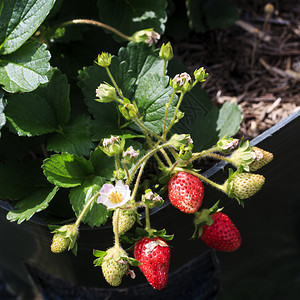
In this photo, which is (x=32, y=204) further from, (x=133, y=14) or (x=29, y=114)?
(x=133, y=14)

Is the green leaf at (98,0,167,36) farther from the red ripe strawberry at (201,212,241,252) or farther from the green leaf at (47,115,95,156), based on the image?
the red ripe strawberry at (201,212,241,252)

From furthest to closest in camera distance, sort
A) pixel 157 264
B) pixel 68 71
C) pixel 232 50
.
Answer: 1. pixel 232 50
2. pixel 68 71
3. pixel 157 264

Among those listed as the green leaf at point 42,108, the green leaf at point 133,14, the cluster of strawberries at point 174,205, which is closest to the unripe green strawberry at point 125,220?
the cluster of strawberries at point 174,205

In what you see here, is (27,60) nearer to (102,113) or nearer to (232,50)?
(102,113)

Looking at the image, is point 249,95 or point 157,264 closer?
point 157,264

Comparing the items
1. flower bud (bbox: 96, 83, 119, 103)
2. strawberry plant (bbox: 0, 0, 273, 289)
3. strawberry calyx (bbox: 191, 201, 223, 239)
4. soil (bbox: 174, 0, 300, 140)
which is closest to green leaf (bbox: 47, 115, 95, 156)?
strawberry plant (bbox: 0, 0, 273, 289)

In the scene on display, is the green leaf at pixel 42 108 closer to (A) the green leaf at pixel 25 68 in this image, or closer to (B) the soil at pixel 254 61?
(A) the green leaf at pixel 25 68

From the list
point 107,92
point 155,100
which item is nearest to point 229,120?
point 155,100

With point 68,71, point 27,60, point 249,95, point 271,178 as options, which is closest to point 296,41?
point 249,95
